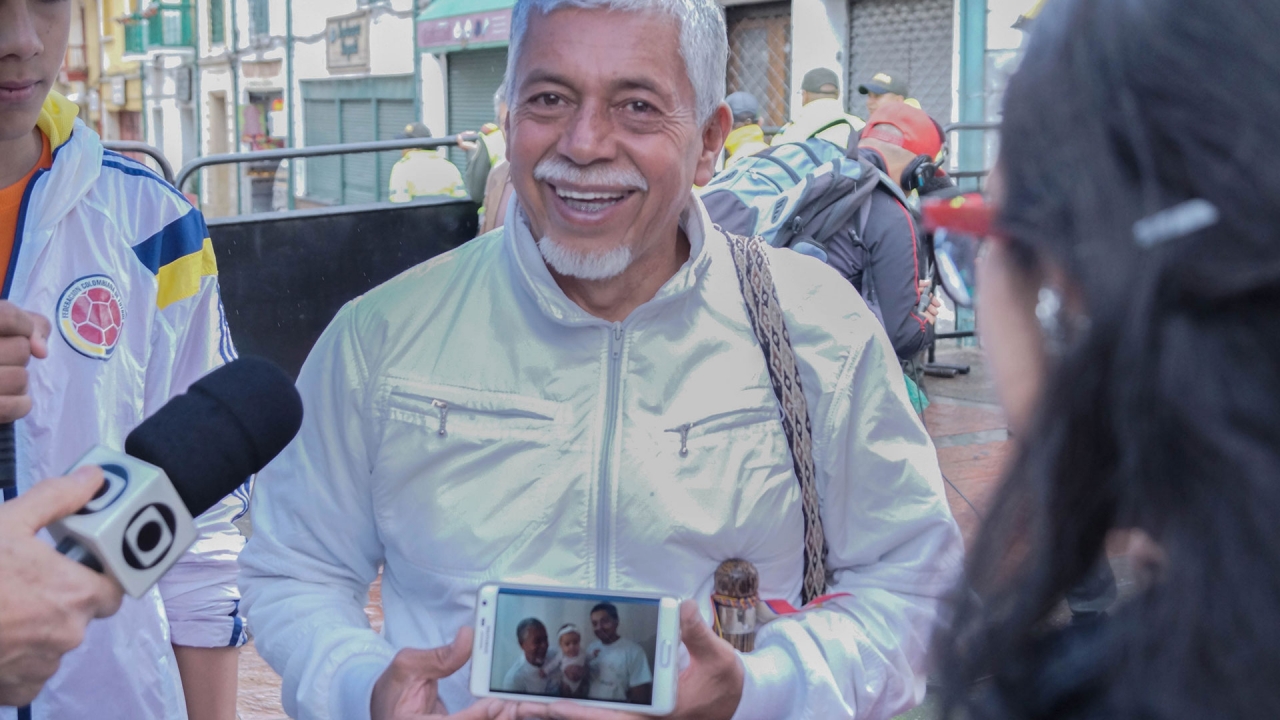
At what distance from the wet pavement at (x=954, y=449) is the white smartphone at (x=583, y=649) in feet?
4.08

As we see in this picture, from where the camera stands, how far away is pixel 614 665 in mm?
1723

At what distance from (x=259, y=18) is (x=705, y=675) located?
25779mm

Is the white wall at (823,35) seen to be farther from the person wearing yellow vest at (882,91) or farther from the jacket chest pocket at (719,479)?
the jacket chest pocket at (719,479)

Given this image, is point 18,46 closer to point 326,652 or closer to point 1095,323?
point 326,652

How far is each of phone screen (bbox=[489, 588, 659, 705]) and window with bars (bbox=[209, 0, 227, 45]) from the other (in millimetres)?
27742

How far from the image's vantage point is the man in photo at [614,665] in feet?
5.64

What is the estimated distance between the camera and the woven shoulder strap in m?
2.05

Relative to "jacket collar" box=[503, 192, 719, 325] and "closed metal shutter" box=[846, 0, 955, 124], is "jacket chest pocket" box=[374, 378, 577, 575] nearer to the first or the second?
"jacket collar" box=[503, 192, 719, 325]

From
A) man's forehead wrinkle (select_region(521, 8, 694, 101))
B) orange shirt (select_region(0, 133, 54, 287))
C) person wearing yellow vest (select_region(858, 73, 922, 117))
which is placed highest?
person wearing yellow vest (select_region(858, 73, 922, 117))

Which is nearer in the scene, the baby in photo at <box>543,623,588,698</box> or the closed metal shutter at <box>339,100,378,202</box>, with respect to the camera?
the baby in photo at <box>543,623,588,698</box>

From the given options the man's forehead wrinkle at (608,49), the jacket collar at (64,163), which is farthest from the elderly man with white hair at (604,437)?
the jacket collar at (64,163)

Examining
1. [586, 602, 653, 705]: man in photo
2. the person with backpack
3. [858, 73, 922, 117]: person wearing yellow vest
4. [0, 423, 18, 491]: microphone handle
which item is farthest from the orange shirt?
[858, 73, 922, 117]: person wearing yellow vest

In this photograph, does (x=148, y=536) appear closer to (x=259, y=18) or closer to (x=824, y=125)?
(x=824, y=125)

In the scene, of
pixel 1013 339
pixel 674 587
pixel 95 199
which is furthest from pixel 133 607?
pixel 1013 339
